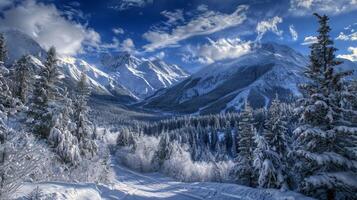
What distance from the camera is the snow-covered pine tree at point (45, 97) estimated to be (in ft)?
98.8

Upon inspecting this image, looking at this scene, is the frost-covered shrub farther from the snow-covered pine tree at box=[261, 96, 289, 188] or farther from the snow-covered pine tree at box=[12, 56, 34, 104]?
the snow-covered pine tree at box=[12, 56, 34, 104]

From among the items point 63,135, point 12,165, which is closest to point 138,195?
point 63,135

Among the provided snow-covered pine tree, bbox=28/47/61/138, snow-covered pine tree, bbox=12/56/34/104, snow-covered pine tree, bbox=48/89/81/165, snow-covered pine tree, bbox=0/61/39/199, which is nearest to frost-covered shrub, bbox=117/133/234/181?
snow-covered pine tree, bbox=12/56/34/104

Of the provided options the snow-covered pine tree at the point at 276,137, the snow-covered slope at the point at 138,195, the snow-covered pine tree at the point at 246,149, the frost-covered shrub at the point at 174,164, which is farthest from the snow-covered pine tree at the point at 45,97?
the frost-covered shrub at the point at 174,164

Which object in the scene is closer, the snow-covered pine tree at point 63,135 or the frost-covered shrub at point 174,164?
the snow-covered pine tree at point 63,135

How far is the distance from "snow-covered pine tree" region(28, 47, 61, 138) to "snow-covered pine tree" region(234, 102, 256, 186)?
22.7 m

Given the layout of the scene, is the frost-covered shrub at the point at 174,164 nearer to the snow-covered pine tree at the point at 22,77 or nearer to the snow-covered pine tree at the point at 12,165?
the snow-covered pine tree at the point at 22,77

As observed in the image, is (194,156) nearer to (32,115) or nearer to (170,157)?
(170,157)

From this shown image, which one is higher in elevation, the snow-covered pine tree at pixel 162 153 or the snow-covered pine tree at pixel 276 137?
the snow-covered pine tree at pixel 276 137

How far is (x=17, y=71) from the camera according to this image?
56531 mm

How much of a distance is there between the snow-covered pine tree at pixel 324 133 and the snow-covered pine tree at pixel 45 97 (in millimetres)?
21274

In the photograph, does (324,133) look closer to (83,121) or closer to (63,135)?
(63,135)

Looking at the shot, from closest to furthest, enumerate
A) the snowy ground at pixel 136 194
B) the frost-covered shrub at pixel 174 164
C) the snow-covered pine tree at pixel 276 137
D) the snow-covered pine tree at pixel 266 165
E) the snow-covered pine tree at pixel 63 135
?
1. the snowy ground at pixel 136 194
2. the snow-covered pine tree at pixel 63 135
3. the snow-covered pine tree at pixel 266 165
4. the snow-covered pine tree at pixel 276 137
5. the frost-covered shrub at pixel 174 164

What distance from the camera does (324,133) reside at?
2088 cm
